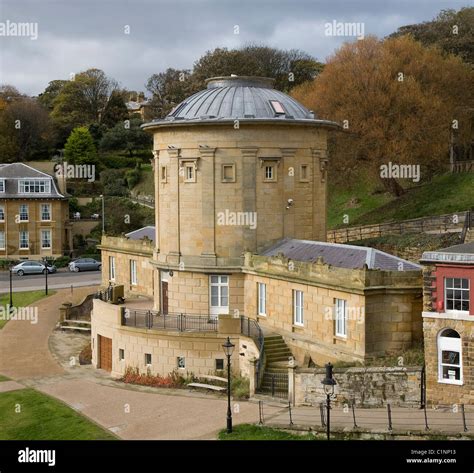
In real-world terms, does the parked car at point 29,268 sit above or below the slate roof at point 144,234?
below

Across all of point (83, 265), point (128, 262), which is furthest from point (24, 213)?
point (128, 262)

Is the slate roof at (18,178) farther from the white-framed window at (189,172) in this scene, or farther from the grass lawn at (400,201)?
the white-framed window at (189,172)

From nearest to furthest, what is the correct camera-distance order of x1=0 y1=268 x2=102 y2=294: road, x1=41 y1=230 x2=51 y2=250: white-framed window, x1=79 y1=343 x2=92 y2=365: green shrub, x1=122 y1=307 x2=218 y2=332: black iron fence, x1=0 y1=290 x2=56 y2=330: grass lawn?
x1=122 y1=307 x2=218 y2=332: black iron fence
x1=79 y1=343 x2=92 y2=365: green shrub
x1=0 y1=290 x2=56 y2=330: grass lawn
x1=0 y1=268 x2=102 y2=294: road
x1=41 y1=230 x2=51 y2=250: white-framed window

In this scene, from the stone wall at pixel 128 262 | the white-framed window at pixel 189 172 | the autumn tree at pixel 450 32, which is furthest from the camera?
the autumn tree at pixel 450 32

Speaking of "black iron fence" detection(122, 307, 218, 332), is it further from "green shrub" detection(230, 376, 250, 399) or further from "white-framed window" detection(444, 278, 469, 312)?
"white-framed window" detection(444, 278, 469, 312)

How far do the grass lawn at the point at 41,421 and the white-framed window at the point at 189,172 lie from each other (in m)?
11.6

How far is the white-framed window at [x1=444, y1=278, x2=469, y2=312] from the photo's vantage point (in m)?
25.1

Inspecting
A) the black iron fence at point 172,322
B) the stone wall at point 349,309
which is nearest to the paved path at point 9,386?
the black iron fence at point 172,322

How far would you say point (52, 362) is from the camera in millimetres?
38281

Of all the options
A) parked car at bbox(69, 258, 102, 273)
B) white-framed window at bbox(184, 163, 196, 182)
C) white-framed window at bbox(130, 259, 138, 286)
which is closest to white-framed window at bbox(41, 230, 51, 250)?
parked car at bbox(69, 258, 102, 273)

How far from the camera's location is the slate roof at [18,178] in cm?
6900

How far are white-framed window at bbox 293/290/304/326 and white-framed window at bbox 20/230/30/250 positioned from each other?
4179 cm

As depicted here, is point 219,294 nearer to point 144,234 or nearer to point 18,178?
point 144,234
